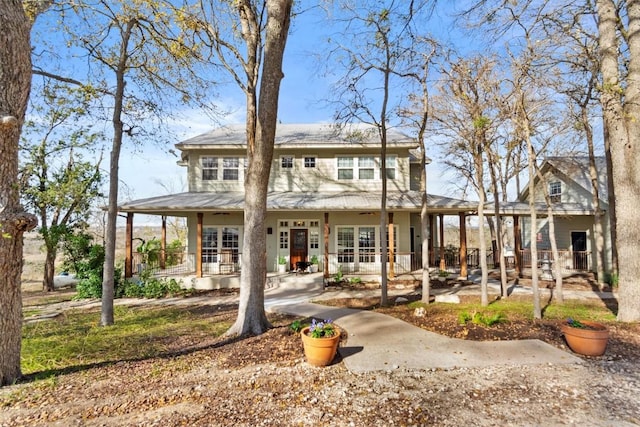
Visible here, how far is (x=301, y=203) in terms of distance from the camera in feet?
41.1

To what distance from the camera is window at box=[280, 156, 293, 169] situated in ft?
49.1

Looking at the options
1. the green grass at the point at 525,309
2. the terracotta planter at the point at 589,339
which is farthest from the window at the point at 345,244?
the terracotta planter at the point at 589,339

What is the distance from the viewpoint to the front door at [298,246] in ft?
46.8

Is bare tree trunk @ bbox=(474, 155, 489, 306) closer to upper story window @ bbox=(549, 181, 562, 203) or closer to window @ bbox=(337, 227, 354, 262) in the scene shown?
window @ bbox=(337, 227, 354, 262)

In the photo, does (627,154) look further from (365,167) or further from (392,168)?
(365,167)

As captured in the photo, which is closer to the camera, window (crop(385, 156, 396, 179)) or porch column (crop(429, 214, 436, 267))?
window (crop(385, 156, 396, 179))

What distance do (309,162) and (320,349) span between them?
11.3 metres

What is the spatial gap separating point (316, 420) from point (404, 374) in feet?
5.54

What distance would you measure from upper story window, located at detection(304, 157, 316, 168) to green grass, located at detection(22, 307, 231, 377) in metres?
8.54

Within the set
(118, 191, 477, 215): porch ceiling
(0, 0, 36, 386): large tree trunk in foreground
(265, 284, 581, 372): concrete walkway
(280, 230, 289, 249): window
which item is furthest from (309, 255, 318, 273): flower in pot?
(0, 0, 36, 386): large tree trunk in foreground

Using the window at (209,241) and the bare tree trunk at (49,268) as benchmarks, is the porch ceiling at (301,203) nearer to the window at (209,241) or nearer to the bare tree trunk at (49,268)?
the window at (209,241)

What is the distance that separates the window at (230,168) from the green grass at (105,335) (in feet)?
23.8

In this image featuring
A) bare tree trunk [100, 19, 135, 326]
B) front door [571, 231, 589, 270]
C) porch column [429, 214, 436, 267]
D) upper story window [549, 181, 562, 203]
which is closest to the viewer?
bare tree trunk [100, 19, 135, 326]

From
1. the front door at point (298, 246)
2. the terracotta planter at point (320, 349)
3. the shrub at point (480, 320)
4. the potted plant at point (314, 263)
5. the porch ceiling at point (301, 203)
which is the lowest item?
the shrub at point (480, 320)
